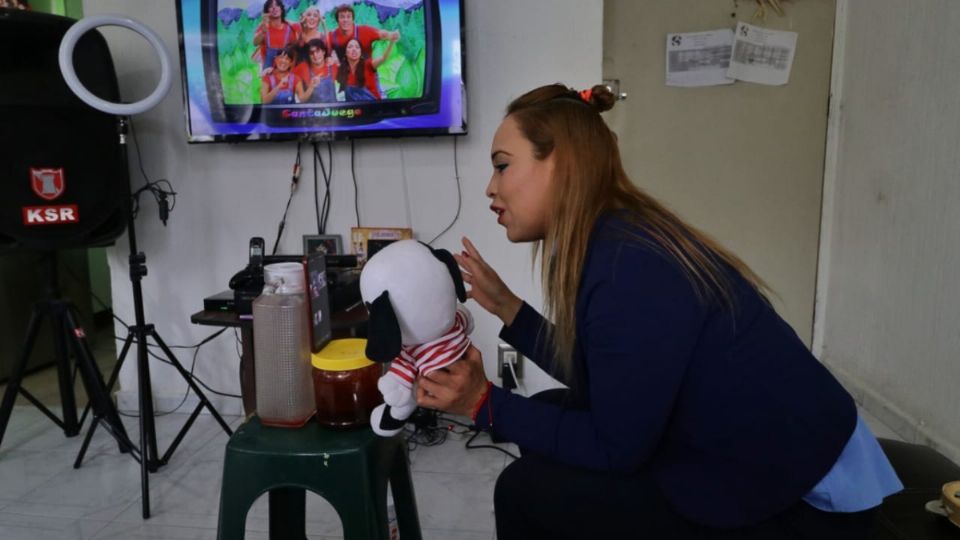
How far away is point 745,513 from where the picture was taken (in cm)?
75

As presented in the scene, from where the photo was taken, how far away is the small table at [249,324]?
1.43 metres

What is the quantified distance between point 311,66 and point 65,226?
849mm

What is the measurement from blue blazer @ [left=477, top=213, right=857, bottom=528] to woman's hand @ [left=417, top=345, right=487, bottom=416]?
0.03 m

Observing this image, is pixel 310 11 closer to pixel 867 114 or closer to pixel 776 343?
pixel 776 343

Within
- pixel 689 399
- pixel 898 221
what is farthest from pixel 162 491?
pixel 898 221

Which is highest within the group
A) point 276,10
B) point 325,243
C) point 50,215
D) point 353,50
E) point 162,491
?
point 276,10

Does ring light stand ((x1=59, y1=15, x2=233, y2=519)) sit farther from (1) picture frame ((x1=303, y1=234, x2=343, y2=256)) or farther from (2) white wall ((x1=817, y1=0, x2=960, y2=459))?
(2) white wall ((x1=817, y1=0, x2=960, y2=459))

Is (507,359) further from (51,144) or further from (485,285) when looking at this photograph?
(51,144)

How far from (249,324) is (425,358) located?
0.86 metres

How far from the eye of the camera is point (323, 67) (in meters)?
1.79

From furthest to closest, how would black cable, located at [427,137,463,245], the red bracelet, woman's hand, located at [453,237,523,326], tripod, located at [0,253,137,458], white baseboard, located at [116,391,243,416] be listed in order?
white baseboard, located at [116,391,243,416]
black cable, located at [427,137,463,245]
tripod, located at [0,253,137,458]
woman's hand, located at [453,237,523,326]
the red bracelet

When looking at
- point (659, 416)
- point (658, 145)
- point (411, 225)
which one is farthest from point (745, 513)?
point (658, 145)

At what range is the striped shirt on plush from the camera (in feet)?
2.60

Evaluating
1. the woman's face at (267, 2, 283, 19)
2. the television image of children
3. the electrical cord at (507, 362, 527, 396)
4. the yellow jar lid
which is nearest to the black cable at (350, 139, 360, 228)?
the television image of children
